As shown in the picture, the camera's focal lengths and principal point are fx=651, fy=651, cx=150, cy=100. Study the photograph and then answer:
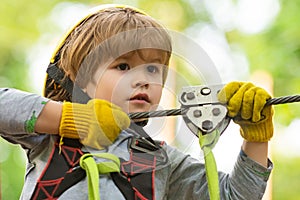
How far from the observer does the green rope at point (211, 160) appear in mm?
787

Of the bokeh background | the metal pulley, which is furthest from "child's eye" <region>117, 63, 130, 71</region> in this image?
the bokeh background

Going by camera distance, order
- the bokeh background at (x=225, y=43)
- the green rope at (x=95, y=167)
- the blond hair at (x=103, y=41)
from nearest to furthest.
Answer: the green rope at (x=95, y=167)
the blond hair at (x=103, y=41)
the bokeh background at (x=225, y=43)

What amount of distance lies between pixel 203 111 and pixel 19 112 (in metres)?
0.23

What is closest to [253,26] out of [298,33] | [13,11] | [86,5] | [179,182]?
[298,33]

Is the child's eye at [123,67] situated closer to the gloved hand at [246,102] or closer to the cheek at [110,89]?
the cheek at [110,89]

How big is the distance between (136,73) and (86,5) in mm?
2894

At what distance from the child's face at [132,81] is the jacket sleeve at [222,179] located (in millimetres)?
112

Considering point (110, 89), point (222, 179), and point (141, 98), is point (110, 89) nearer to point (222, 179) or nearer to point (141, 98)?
point (141, 98)

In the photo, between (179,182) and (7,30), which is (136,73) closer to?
(179,182)

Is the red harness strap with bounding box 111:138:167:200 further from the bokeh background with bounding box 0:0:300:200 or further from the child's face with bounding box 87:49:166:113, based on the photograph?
the bokeh background with bounding box 0:0:300:200

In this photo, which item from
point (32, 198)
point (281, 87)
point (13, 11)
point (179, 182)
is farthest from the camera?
point (13, 11)

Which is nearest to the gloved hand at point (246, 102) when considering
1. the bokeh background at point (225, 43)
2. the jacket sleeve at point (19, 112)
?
the jacket sleeve at point (19, 112)

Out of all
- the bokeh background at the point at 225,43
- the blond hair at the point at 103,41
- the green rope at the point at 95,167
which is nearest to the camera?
the green rope at the point at 95,167

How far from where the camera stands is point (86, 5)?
3682 millimetres
